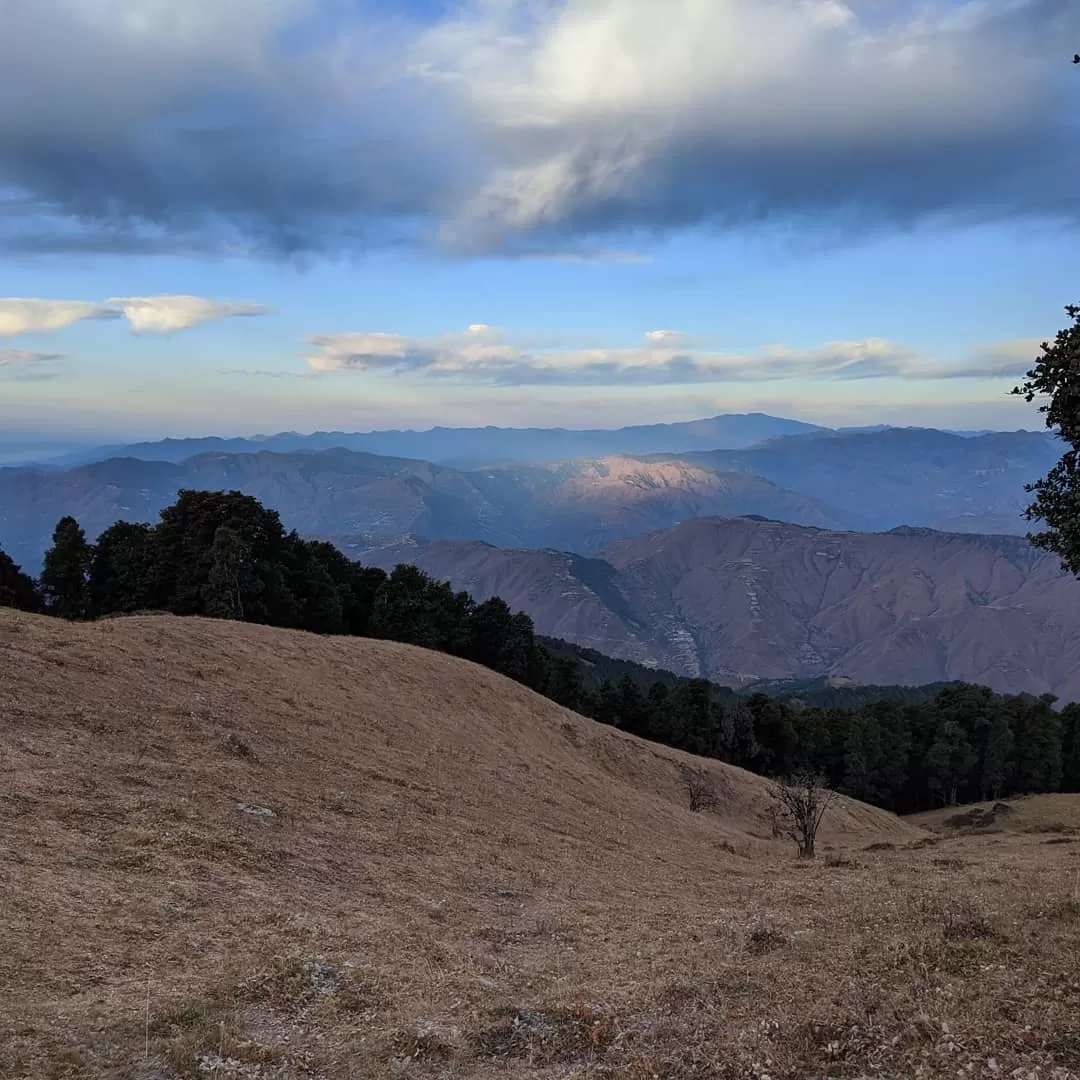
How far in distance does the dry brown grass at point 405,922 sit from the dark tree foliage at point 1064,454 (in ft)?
23.6

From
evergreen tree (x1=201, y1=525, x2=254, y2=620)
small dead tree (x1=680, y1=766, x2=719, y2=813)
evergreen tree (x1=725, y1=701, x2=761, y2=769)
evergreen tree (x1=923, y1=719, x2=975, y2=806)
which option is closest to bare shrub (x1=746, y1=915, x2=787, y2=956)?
small dead tree (x1=680, y1=766, x2=719, y2=813)

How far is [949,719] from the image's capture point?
92000 mm

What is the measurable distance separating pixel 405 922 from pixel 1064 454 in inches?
623

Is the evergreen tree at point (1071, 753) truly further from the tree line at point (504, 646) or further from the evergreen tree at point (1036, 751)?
the evergreen tree at point (1036, 751)

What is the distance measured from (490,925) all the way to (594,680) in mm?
145135

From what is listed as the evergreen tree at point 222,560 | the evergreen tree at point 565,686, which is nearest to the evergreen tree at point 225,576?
the evergreen tree at point 222,560

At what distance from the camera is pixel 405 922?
14156mm

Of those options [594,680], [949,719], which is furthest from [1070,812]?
[594,680]

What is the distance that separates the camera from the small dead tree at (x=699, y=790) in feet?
150

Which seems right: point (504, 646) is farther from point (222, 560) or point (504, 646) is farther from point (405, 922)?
point (405, 922)

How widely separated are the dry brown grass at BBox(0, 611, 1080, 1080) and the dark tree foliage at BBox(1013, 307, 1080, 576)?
23.6 feet

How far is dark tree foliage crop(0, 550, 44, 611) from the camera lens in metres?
58.7

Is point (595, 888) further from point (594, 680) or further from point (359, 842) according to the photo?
point (594, 680)

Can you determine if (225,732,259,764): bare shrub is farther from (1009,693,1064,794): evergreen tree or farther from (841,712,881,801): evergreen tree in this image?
(1009,693,1064,794): evergreen tree
